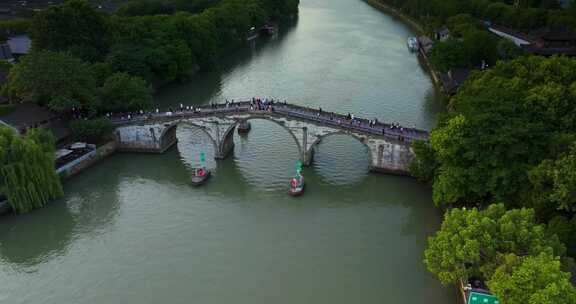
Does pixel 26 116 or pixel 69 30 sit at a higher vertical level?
pixel 69 30

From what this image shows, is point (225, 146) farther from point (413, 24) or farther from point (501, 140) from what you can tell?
point (413, 24)

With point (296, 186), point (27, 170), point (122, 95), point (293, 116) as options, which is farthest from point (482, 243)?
point (122, 95)

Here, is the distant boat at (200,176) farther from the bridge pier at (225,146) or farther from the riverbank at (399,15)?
the riverbank at (399,15)

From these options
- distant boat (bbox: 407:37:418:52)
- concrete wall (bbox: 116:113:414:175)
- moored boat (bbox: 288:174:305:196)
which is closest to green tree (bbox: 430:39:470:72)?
distant boat (bbox: 407:37:418:52)

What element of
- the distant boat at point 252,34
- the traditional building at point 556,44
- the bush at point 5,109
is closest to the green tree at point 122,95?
the bush at point 5,109

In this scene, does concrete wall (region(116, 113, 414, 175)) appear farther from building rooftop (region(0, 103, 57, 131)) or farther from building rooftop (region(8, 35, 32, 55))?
building rooftop (region(8, 35, 32, 55))

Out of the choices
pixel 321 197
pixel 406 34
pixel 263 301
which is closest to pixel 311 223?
pixel 321 197
